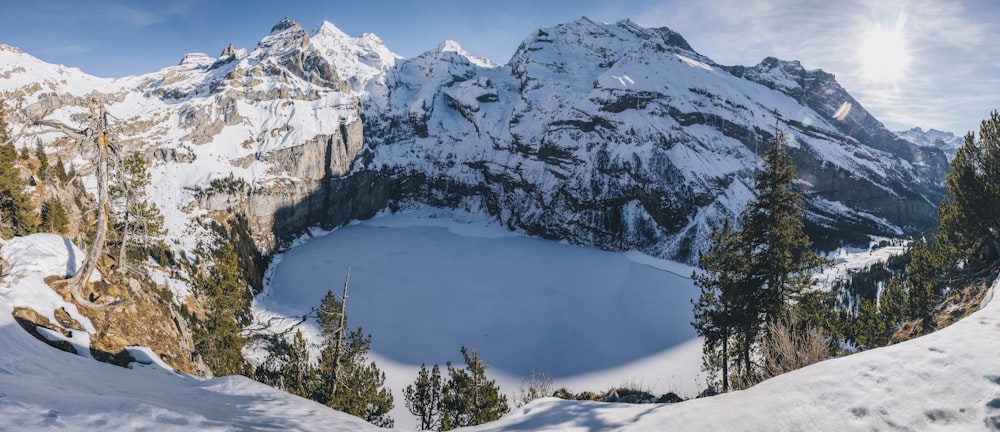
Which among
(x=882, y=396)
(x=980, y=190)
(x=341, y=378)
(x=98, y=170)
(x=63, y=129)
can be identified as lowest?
(x=341, y=378)

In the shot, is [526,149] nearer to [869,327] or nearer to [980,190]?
[869,327]

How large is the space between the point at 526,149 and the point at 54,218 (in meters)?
150

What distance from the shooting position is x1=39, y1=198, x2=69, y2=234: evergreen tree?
19825mm

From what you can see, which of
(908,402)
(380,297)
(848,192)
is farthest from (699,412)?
(848,192)

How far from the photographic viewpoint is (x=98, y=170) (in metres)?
10.6

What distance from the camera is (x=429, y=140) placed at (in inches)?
7840

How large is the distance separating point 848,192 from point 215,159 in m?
234

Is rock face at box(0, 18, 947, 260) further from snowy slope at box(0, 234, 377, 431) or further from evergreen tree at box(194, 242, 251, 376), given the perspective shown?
snowy slope at box(0, 234, 377, 431)

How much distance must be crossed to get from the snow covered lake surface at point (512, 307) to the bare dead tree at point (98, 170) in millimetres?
25611

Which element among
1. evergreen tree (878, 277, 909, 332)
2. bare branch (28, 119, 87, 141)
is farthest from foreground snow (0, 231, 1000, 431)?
evergreen tree (878, 277, 909, 332)

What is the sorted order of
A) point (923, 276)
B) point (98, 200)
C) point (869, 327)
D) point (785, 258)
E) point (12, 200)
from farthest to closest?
1. point (869, 327)
2. point (923, 276)
3. point (12, 200)
4. point (785, 258)
5. point (98, 200)

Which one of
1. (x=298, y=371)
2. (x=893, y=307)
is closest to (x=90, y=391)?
(x=298, y=371)

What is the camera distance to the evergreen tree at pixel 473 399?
24.1 m

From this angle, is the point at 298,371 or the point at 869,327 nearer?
the point at 298,371
